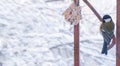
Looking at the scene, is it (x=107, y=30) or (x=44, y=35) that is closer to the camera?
(x=107, y=30)

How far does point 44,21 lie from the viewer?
14.8ft

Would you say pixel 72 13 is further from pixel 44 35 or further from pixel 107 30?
pixel 44 35

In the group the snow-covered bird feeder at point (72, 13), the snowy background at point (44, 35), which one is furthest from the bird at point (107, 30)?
the snowy background at point (44, 35)

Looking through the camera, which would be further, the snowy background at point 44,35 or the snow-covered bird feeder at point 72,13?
the snowy background at point 44,35

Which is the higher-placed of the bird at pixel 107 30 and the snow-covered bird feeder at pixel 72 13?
the snow-covered bird feeder at pixel 72 13

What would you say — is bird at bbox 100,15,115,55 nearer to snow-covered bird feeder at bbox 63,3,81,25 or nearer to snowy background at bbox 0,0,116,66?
snow-covered bird feeder at bbox 63,3,81,25

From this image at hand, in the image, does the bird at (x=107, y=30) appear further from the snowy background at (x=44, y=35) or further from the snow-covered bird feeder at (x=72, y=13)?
the snowy background at (x=44, y=35)

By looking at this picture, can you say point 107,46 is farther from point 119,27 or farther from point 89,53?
point 89,53

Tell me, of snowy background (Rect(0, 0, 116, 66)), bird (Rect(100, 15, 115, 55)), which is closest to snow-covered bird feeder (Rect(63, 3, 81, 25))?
bird (Rect(100, 15, 115, 55))

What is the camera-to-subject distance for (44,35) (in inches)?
164

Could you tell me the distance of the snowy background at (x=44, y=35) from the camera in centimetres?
355

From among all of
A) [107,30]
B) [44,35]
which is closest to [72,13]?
[107,30]

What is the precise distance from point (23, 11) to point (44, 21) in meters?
0.38

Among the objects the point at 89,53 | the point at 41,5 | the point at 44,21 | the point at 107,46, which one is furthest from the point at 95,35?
the point at 107,46
